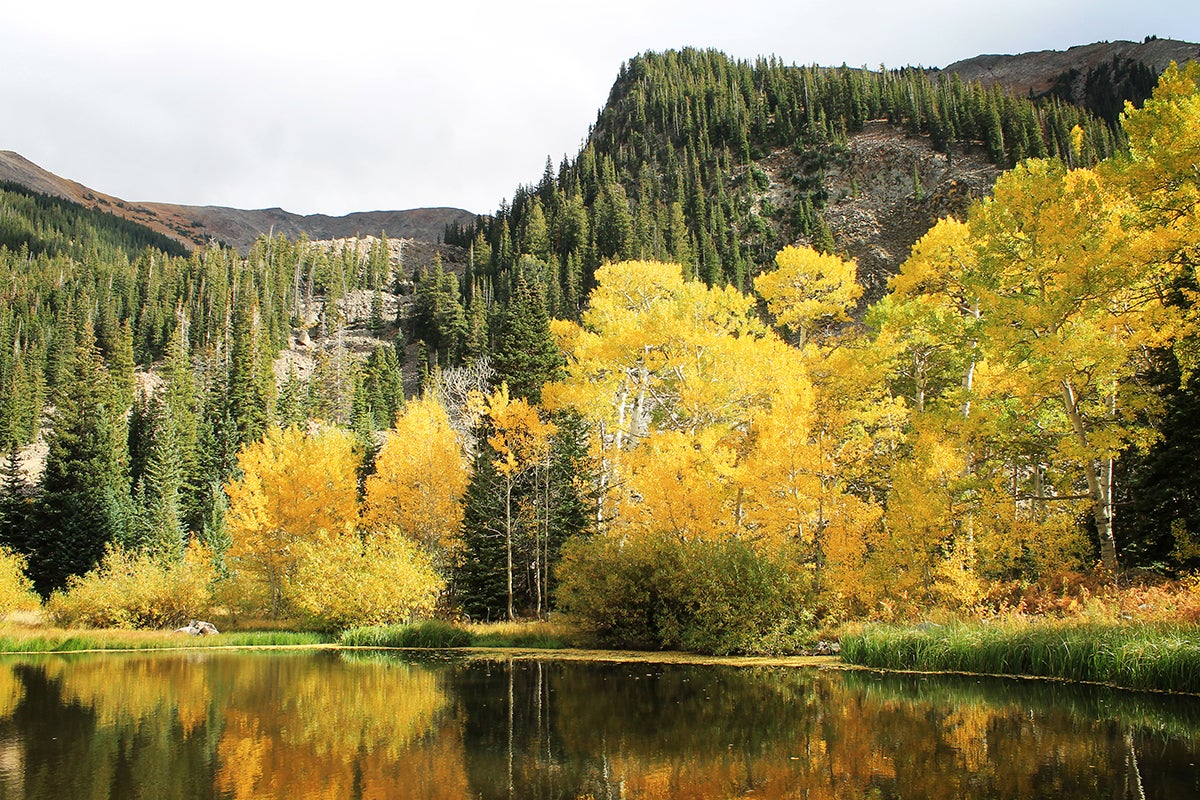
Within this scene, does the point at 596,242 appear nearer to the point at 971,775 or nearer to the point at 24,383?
the point at 24,383

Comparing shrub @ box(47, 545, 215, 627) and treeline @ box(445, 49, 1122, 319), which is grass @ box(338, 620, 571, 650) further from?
treeline @ box(445, 49, 1122, 319)

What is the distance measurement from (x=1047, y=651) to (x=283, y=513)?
112 feet

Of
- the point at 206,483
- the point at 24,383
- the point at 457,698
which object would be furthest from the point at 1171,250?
the point at 24,383

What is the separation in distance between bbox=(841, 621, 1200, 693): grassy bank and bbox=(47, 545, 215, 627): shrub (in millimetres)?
28331

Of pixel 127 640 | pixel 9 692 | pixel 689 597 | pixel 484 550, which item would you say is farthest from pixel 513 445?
pixel 9 692

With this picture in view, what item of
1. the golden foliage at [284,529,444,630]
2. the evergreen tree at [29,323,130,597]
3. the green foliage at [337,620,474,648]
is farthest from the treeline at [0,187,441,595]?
the green foliage at [337,620,474,648]

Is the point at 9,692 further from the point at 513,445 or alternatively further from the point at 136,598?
the point at 513,445

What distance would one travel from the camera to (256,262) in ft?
467

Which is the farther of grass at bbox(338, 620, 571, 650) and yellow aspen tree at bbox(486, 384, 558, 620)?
yellow aspen tree at bbox(486, 384, 558, 620)

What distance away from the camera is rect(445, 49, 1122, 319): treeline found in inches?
4018

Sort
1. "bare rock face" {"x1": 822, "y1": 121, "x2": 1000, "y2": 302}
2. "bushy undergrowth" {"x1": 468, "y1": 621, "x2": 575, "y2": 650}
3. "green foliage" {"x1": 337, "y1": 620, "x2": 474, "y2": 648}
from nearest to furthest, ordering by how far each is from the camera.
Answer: "bushy undergrowth" {"x1": 468, "y1": 621, "x2": 575, "y2": 650}
"green foliage" {"x1": 337, "y1": 620, "x2": 474, "y2": 648}
"bare rock face" {"x1": 822, "y1": 121, "x2": 1000, "y2": 302}

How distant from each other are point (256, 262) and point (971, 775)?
500 ft

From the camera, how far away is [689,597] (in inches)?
883

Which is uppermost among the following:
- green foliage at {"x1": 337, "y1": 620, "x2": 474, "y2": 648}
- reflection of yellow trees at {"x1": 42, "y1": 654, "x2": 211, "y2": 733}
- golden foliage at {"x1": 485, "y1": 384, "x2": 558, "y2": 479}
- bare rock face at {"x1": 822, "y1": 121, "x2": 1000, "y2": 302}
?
bare rock face at {"x1": 822, "y1": 121, "x2": 1000, "y2": 302}
